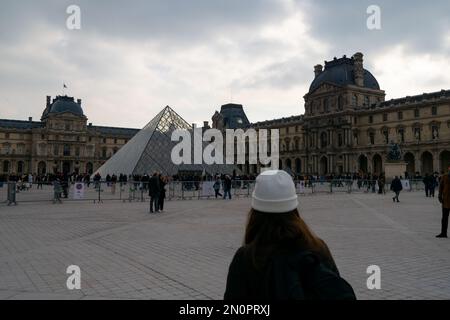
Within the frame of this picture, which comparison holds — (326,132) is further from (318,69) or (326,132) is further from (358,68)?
(318,69)

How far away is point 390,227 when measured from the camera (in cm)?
1017

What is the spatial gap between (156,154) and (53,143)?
6300cm

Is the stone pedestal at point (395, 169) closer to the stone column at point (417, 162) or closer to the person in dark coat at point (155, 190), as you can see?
the stone column at point (417, 162)

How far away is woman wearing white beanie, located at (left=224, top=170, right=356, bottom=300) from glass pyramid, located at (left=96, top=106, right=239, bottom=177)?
26.8m

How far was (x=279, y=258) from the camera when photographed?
1623mm

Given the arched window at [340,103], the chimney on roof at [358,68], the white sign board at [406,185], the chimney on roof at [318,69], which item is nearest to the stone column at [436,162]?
the arched window at [340,103]

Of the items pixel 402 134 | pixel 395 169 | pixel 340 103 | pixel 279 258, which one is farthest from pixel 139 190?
pixel 340 103

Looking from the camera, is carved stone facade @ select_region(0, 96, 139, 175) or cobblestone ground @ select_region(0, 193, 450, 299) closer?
cobblestone ground @ select_region(0, 193, 450, 299)

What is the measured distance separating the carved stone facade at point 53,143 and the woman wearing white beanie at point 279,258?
286 ft

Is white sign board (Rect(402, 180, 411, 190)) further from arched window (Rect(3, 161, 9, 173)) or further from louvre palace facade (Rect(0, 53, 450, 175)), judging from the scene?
arched window (Rect(3, 161, 9, 173))

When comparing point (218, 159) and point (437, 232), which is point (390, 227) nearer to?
point (437, 232)

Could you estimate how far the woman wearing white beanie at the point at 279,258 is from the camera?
1547 mm

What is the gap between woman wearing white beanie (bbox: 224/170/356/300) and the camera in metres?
1.55

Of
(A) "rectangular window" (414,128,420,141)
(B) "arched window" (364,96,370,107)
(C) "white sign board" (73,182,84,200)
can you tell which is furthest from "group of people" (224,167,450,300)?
(B) "arched window" (364,96,370,107)
